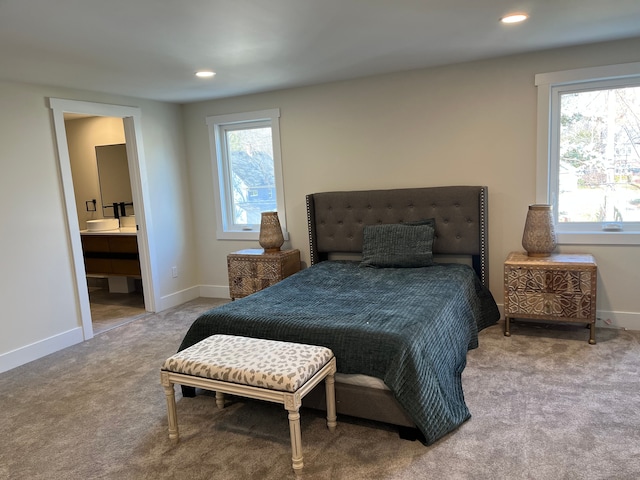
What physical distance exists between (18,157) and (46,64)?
0.88m

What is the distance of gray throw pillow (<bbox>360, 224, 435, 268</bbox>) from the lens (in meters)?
3.79

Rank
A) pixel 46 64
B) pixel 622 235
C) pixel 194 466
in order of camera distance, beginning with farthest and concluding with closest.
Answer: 1. pixel 622 235
2. pixel 46 64
3. pixel 194 466

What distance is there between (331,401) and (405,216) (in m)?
2.14

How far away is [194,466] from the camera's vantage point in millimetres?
2156

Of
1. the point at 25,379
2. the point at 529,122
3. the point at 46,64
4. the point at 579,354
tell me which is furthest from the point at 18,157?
the point at 579,354

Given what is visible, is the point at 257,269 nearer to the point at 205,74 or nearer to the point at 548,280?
the point at 205,74

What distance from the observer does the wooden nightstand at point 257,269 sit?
4.33 meters

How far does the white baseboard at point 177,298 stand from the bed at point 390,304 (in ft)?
5.56

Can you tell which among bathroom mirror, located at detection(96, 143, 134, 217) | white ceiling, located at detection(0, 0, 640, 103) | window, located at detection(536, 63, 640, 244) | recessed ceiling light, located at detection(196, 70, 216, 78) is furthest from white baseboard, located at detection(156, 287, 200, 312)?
window, located at detection(536, 63, 640, 244)

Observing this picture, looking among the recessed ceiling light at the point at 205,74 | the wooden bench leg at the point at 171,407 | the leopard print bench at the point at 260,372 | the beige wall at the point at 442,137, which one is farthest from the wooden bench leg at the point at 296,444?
the recessed ceiling light at the point at 205,74

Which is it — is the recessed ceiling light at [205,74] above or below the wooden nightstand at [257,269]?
above

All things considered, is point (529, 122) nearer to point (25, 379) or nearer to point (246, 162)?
point (246, 162)

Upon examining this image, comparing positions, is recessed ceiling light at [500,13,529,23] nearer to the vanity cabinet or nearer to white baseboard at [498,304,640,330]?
white baseboard at [498,304,640,330]

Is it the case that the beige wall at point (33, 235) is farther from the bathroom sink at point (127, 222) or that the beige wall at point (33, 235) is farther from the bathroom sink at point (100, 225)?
the bathroom sink at point (127, 222)
